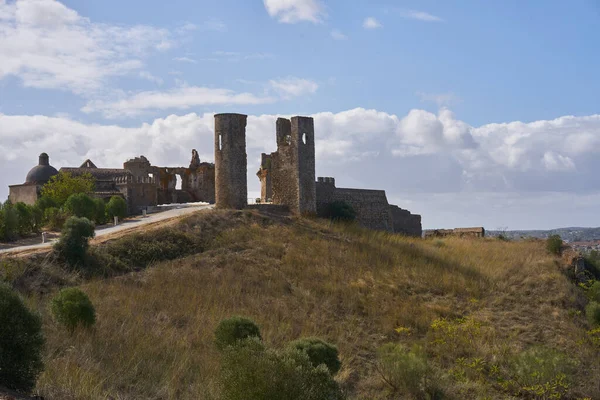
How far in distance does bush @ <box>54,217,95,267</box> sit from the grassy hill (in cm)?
44

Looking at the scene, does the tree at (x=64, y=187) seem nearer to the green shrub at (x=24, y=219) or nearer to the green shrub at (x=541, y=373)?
the green shrub at (x=24, y=219)

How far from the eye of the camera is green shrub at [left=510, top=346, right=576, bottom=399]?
13.7 meters

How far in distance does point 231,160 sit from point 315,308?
10.8m

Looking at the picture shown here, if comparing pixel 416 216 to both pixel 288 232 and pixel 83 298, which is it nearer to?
pixel 288 232

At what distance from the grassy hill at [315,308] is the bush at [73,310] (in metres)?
0.24

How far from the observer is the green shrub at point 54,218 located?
2865cm

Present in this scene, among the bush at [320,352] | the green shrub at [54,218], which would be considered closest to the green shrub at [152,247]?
the green shrub at [54,218]

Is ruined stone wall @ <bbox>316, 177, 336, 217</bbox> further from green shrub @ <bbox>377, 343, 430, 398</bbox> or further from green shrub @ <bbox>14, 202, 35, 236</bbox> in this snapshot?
green shrub @ <bbox>377, 343, 430, 398</bbox>

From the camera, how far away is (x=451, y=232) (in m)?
36.2

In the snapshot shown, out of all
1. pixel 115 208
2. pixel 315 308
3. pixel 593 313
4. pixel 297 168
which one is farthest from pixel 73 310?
pixel 115 208

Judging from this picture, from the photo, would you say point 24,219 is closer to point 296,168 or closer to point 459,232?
point 296,168

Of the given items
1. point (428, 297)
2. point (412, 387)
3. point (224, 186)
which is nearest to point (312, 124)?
point (224, 186)

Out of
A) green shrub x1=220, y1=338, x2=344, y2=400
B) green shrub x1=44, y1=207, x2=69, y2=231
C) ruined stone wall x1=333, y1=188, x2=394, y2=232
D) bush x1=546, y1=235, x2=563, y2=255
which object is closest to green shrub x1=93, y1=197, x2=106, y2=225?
green shrub x1=44, y1=207, x2=69, y2=231

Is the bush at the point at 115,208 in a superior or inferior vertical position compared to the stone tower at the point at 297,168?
inferior
